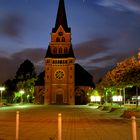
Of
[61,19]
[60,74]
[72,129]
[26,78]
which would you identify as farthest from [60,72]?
[72,129]

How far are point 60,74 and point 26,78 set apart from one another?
40.0 feet

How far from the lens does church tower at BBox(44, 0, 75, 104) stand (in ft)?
357

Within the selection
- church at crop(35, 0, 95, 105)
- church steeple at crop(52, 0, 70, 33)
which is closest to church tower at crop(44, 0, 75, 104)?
church at crop(35, 0, 95, 105)

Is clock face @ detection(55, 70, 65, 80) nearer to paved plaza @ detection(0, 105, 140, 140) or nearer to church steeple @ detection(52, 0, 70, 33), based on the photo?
church steeple @ detection(52, 0, 70, 33)

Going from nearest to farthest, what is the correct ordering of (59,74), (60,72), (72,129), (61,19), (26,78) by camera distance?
(72,129)
(59,74)
(60,72)
(26,78)
(61,19)

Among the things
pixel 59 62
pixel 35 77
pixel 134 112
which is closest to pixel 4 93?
pixel 35 77

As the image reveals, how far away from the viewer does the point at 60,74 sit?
11056cm

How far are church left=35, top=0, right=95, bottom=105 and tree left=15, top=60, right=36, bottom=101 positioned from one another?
9.27ft

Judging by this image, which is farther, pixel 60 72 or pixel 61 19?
pixel 61 19

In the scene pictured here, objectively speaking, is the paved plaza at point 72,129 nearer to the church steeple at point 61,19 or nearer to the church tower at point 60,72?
the church tower at point 60,72

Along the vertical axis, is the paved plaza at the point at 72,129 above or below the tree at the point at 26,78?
below

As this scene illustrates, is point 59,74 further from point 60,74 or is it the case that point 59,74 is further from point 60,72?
point 60,72

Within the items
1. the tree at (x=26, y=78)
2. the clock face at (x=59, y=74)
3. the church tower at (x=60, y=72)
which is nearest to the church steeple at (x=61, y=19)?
the church tower at (x=60, y=72)

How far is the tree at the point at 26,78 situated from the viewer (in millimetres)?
112688
